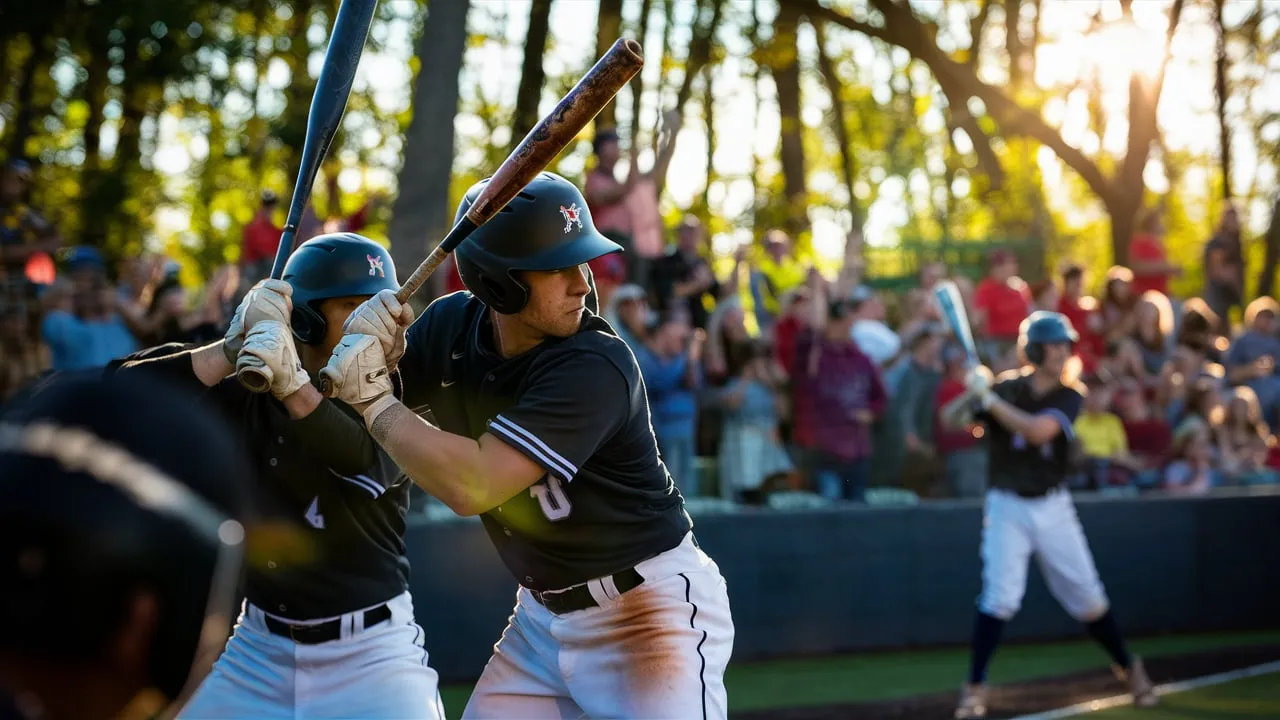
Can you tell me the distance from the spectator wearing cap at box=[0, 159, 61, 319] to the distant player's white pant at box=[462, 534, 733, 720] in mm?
6869

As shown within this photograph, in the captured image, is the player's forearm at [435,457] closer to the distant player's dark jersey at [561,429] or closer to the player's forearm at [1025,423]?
the distant player's dark jersey at [561,429]

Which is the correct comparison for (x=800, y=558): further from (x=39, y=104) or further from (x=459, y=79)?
(x=39, y=104)

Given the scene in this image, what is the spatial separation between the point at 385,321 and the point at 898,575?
318 inches

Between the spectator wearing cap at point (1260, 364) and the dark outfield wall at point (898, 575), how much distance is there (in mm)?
1814

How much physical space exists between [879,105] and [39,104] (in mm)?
19566

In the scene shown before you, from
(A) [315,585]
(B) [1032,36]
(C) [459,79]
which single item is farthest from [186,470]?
(B) [1032,36]

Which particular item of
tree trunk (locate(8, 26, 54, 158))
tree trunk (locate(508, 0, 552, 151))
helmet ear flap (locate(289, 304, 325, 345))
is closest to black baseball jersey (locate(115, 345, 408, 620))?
helmet ear flap (locate(289, 304, 325, 345))

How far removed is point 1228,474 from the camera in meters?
13.2

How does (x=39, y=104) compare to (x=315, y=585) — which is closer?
(x=315, y=585)

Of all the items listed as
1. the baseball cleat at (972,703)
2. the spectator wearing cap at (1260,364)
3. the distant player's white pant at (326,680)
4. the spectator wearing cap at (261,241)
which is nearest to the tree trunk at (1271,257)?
the spectator wearing cap at (1260,364)

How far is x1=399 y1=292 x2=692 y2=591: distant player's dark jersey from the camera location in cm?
380

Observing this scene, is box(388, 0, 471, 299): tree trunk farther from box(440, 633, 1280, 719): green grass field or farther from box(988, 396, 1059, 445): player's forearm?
box(988, 396, 1059, 445): player's forearm

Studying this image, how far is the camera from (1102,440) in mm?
12734

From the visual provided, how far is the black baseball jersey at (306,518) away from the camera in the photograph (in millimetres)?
4461
